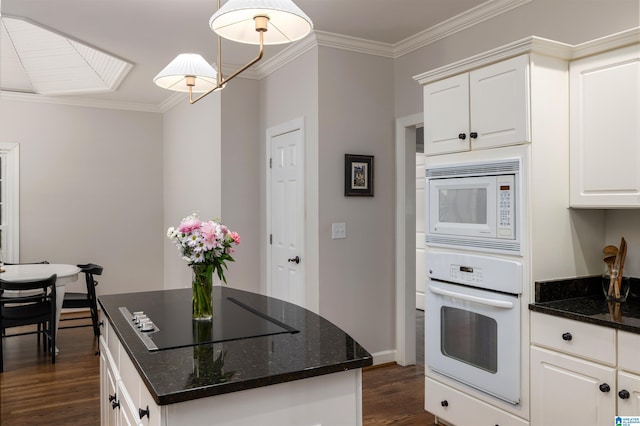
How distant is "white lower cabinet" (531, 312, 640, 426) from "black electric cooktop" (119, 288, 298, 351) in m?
1.23

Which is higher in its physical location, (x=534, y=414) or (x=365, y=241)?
(x=365, y=241)

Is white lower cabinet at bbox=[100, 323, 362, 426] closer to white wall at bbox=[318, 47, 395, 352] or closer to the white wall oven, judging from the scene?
the white wall oven

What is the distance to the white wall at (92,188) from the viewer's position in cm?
590

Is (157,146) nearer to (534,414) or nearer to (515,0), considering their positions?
(515,0)

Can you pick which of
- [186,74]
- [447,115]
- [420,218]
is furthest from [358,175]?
[420,218]

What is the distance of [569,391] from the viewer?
219 cm

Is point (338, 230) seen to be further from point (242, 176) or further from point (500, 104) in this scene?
point (500, 104)

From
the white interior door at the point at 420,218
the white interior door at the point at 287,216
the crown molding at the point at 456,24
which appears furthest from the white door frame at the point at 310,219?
the white interior door at the point at 420,218

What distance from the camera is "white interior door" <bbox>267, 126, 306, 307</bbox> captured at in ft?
13.3

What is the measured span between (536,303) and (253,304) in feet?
4.38

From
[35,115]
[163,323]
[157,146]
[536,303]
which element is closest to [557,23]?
[536,303]

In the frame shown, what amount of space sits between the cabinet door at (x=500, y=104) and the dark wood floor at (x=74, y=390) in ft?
5.79

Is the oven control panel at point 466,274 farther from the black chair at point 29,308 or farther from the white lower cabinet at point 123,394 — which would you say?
the black chair at point 29,308

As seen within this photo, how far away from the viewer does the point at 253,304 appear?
2342mm
